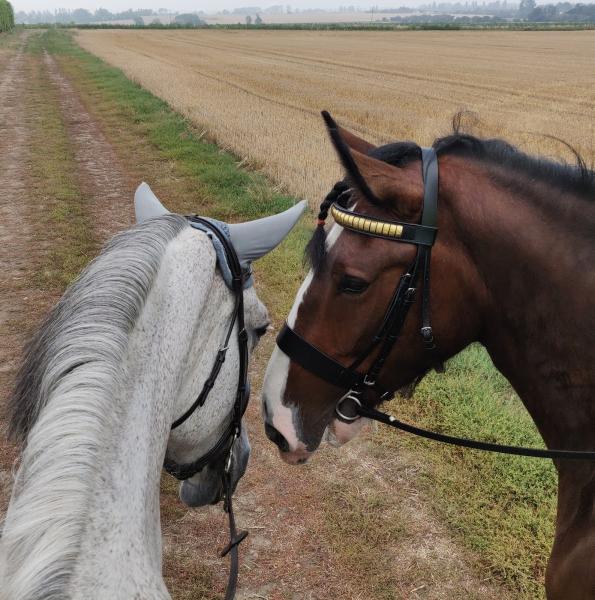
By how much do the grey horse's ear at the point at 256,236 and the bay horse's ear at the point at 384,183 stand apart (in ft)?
1.51

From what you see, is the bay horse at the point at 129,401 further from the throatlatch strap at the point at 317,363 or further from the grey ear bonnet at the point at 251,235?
the throatlatch strap at the point at 317,363

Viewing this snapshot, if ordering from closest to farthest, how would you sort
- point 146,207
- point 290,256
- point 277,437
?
point 277,437, point 146,207, point 290,256

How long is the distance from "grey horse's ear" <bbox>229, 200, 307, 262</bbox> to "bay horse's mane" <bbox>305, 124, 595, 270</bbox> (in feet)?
0.77

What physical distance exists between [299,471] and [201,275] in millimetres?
2529

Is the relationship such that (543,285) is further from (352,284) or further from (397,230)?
(352,284)

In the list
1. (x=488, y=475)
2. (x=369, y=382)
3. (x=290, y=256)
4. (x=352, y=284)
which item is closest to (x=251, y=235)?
(x=352, y=284)

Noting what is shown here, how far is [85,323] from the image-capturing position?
1529 mm

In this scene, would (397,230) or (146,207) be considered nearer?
(397,230)

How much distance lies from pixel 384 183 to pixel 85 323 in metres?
1.04

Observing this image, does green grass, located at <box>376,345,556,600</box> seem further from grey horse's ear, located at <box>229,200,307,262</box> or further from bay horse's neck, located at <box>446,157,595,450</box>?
grey horse's ear, located at <box>229,200,307,262</box>

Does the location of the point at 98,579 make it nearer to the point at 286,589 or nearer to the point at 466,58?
the point at 286,589

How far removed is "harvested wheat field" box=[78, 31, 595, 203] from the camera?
42.7 feet

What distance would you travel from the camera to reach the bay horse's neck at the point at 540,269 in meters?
1.85

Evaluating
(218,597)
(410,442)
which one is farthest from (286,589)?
(410,442)
